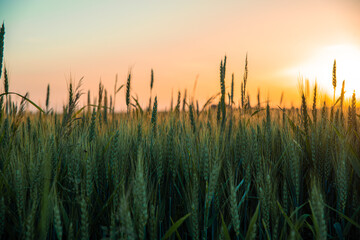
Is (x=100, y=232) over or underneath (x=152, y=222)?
underneath

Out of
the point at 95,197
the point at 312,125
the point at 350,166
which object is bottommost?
the point at 95,197

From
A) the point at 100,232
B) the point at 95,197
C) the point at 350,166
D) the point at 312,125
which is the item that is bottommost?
the point at 100,232

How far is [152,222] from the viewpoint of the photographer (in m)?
0.74

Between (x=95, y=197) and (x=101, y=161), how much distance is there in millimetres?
201

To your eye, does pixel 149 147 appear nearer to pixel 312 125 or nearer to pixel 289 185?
pixel 289 185

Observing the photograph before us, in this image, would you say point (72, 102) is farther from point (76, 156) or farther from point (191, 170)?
point (191, 170)

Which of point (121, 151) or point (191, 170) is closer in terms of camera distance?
point (191, 170)

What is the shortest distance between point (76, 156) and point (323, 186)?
1.09 m

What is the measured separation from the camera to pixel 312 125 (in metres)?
1.50

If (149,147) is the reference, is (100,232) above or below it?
below

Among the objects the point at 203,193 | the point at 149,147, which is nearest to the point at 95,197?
the point at 149,147

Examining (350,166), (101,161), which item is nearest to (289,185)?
(350,166)

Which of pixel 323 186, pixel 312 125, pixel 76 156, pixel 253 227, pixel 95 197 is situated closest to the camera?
pixel 253 227

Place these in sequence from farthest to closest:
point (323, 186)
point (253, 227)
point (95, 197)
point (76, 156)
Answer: point (323, 186)
point (95, 197)
point (76, 156)
point (253, 227)
